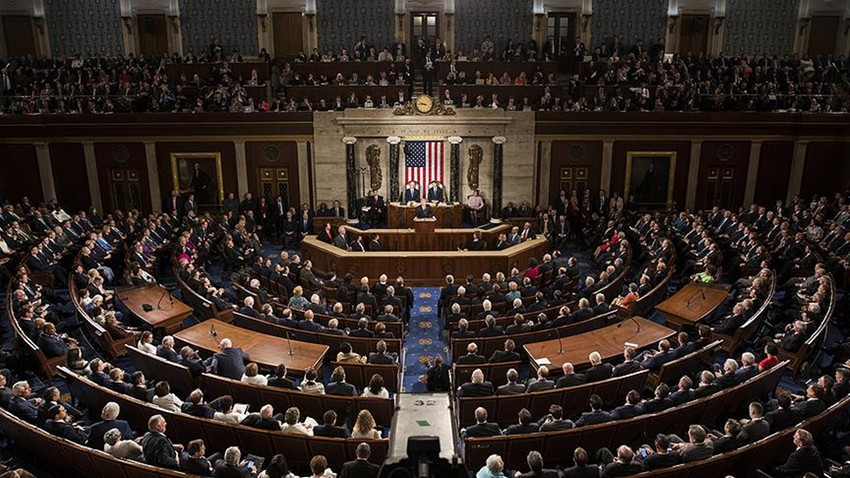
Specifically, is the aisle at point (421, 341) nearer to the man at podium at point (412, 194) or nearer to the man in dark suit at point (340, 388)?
the man in dark suit at point (340, 388)

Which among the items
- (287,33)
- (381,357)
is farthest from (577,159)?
(381,357)

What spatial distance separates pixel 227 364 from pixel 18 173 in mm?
15830

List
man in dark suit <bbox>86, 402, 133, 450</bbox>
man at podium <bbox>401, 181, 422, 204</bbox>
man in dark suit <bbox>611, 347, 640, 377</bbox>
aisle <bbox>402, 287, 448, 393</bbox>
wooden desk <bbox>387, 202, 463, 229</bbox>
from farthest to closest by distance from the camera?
man at podium <bbox>401, 181, 422, 204</bbox> < wooden desk <bbox>387, 202, 463, 229</bbox> < aisle <bbox>402, 287, 448, 393</bbox> < man in dark suit <bbox>611, 347, 640, 377</bbox> < man in dark suit <bbox>86, 402, 133, 450</bbox>

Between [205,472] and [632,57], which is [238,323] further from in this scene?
[632,57]

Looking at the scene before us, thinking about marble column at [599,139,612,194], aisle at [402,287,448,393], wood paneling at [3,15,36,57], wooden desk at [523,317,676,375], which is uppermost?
wood paneling at [3,15,36,57]

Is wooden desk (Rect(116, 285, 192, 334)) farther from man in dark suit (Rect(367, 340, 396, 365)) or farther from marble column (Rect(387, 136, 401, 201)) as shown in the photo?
marble column (Rect(387, 136, 401, 201))

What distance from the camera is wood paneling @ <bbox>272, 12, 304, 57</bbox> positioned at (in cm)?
2503

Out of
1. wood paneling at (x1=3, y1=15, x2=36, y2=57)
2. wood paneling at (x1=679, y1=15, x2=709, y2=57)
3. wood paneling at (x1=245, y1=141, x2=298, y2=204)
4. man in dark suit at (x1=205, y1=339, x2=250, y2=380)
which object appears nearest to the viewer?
man in dark suit at (x1=205, y1=339, x2=250, y2=380)

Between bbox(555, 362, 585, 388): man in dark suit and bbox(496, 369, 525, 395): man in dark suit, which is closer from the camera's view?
bbox(496, 369, 525, 395): man in dark suit

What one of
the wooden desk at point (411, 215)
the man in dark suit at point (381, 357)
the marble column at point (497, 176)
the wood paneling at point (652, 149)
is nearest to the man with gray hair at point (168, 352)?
the man in dark suit at point (381, 357)

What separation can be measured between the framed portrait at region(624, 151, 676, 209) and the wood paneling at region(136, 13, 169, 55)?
17.8m

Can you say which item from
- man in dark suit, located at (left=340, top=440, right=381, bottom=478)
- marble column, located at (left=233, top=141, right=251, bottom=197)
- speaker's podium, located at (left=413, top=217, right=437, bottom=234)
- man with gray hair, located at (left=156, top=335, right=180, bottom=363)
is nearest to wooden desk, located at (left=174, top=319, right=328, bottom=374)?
man with gray hair, located at (left=156, top=335, right=180, bottom=363)

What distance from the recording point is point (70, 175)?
21.2 m

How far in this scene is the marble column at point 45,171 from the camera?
20781mm
